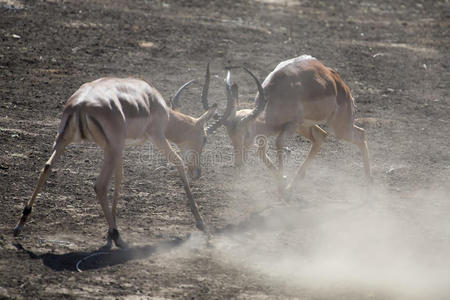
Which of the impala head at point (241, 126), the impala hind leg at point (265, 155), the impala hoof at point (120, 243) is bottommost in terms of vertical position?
the impala hoof at point (120, 243)

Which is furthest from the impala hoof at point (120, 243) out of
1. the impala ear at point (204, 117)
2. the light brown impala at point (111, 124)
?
the impala ear at point (204, 117)

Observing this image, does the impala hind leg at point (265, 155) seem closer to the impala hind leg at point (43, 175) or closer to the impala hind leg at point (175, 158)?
the impala hind leg at point (175, 158)

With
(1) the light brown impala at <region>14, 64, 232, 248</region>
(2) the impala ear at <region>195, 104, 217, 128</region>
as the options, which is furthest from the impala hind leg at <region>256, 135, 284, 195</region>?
(1) the light brown impala at <region>14, 64, 232, 248</region>

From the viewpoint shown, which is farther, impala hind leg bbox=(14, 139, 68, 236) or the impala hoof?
the impala hoof

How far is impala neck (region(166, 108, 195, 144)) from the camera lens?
9453 millimetres

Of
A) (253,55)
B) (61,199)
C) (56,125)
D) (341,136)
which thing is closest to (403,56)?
(253,55)

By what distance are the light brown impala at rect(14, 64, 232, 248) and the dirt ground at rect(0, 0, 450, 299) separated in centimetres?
63

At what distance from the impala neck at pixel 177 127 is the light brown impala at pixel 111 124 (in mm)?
34

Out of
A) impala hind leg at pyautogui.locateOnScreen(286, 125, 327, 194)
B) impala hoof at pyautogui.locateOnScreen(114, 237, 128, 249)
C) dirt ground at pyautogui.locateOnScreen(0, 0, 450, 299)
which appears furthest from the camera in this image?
impala hind leg at pyautogui.locateOnScreen(286, 125, 327, 194)

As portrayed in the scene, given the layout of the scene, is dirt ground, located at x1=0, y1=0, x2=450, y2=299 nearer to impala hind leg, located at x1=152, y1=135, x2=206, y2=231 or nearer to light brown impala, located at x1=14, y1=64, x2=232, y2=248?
impala hind leg, located at x1=152, y1=135, x2=206, y2=231

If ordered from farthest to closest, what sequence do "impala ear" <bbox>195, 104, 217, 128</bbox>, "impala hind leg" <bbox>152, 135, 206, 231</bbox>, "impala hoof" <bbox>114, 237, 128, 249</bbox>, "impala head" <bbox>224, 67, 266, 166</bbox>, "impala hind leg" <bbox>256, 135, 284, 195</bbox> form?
"impala hind leg" <bbox>256, 135, 284, 195</bbox>
"impala head" <bbox>224, 67, 266, 166</bbox>
"impala ear" <bbox>195, 104, 217, 128</bbox>
"impala hind leg" <bbox>152, 135, 206, 231</bbox>
"impala hoof" <bbox>114, 237, 128, 249</bbox>

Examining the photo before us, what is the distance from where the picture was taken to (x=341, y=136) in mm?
10891

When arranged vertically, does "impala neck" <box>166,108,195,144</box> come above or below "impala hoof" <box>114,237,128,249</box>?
above

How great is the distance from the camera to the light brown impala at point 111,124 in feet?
25.2
